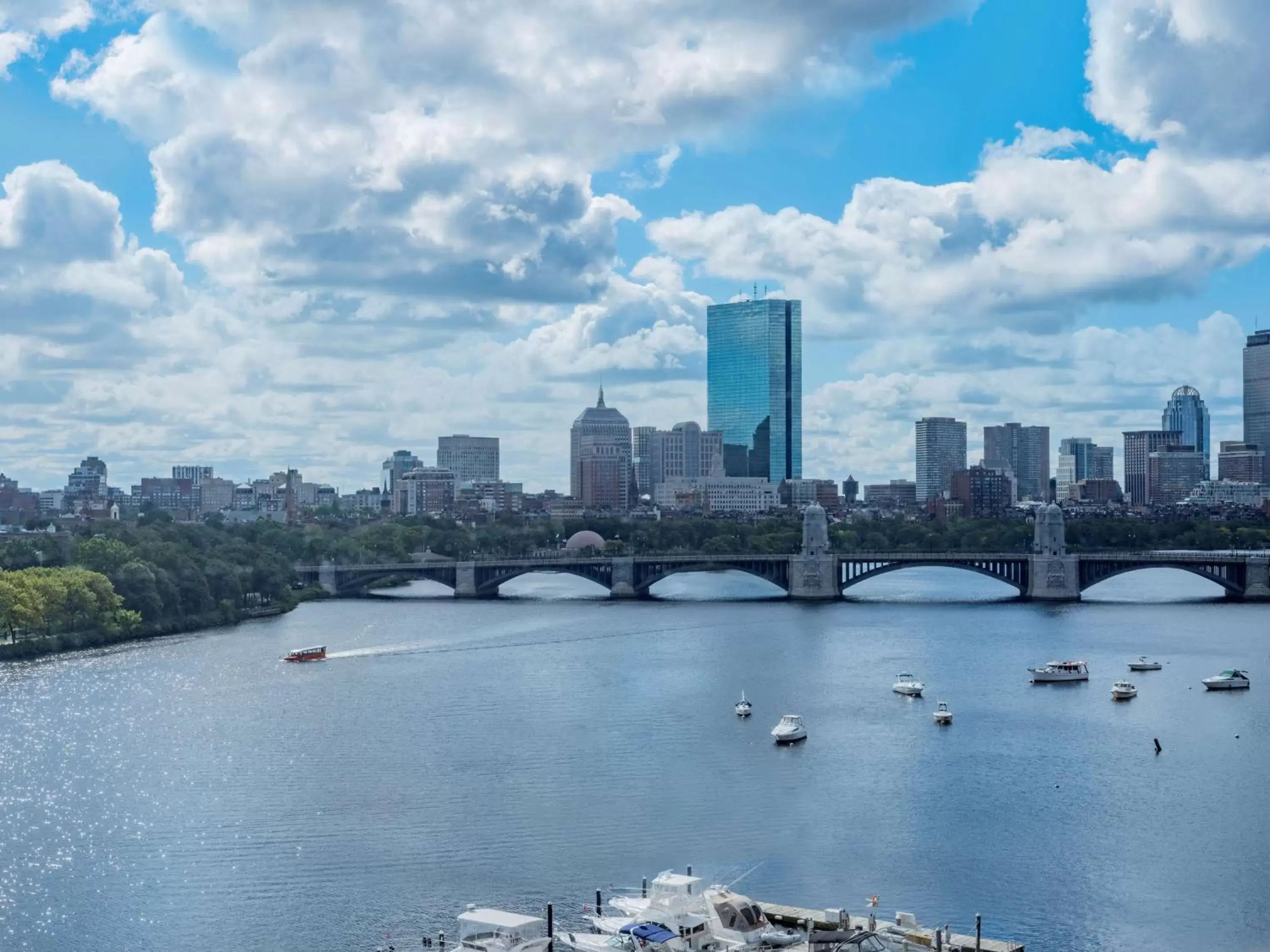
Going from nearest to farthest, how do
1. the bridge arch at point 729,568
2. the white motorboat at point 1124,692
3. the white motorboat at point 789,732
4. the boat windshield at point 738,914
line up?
the boat windshield at point 738,914
the white motorboat at point 789,732
the white motorboat at point 1124,692
the bridge arch at point 729,568

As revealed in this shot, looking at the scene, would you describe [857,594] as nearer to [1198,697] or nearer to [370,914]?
[1198,697]

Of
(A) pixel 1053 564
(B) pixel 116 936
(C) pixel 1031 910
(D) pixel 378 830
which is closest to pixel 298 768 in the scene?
(D) pixel 378 830

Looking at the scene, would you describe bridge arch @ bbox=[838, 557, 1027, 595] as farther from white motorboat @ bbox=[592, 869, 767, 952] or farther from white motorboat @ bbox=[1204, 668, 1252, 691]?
white motorboat @ bbox=[592, 869, 767, 952]

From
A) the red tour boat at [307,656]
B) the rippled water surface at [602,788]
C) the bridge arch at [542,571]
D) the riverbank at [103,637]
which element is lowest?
the rippled water surface at [602,788]

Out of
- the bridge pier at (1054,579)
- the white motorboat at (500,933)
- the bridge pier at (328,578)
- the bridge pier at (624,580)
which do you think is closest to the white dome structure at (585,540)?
the bridge pier at (624,580)

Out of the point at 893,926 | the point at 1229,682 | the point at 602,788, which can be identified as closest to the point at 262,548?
the point at 1229,682

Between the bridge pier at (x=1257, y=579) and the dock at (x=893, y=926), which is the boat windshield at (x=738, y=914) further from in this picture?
the bridge pier at (x=1257, y=579)
